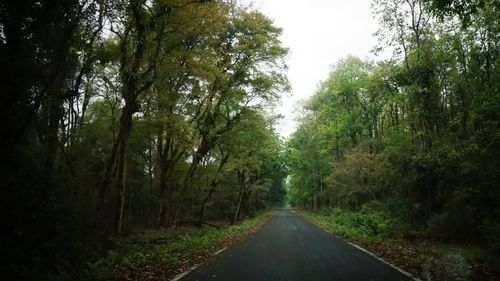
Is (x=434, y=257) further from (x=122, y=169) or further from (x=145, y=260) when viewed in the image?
(x=122, y=169)

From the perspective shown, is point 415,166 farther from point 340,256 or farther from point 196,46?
point 196,46

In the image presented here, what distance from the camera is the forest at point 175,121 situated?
7.87 m

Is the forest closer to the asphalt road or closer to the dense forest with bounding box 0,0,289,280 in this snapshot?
the dense forest with bounding box 0,0,289,280

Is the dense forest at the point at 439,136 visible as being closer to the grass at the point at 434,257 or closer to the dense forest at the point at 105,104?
the grass at the point at 434,257

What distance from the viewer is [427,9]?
855cm

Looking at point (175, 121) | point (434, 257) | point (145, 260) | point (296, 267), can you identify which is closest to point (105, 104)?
point (175, 121)

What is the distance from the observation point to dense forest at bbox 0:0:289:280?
302 inches

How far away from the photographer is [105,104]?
2514cm

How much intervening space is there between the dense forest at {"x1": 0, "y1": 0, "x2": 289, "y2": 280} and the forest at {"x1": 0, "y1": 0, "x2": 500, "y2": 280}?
5cm

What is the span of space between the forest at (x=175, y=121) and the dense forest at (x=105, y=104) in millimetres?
50

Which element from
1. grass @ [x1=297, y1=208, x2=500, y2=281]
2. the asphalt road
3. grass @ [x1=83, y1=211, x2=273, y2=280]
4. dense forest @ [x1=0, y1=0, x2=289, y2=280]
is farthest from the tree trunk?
grass @ [x1=297, y1=208, x2=500, y2=281]

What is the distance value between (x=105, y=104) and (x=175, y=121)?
10.9 metres

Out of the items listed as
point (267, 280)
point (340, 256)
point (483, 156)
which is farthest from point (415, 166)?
point (267, 280)

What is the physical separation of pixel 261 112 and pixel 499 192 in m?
16.8
